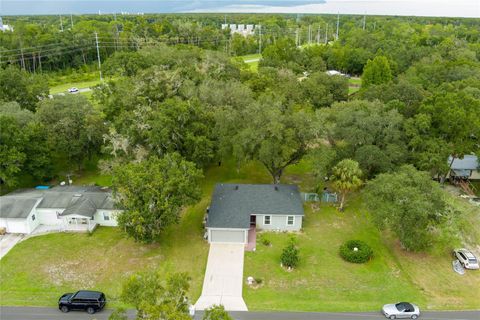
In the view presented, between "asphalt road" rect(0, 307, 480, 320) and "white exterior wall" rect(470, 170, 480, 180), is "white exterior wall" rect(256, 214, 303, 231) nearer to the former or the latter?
"asphalt road" rect(0, 307, 480, 320)

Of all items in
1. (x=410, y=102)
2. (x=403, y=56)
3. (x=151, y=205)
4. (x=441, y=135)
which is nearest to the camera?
(x=151, y=205)

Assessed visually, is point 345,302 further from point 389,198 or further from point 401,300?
point 389,198

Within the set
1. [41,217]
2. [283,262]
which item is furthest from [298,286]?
[41,217]

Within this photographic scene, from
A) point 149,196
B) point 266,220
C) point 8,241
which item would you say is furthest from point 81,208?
point 266,220

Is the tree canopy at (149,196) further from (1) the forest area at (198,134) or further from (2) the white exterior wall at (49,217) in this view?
(2) the white exterior wall at (49,217)

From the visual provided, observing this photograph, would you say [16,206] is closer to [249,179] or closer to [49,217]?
[49,217]

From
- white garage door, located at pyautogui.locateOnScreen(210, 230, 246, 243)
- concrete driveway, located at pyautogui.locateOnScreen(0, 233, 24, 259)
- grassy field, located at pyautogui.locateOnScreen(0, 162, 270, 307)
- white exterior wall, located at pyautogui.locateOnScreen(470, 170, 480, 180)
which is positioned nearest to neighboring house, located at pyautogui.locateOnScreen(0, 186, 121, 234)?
concrete driveway, located at pyautogui.locateOnScreen(0, 233, 24, 259)
